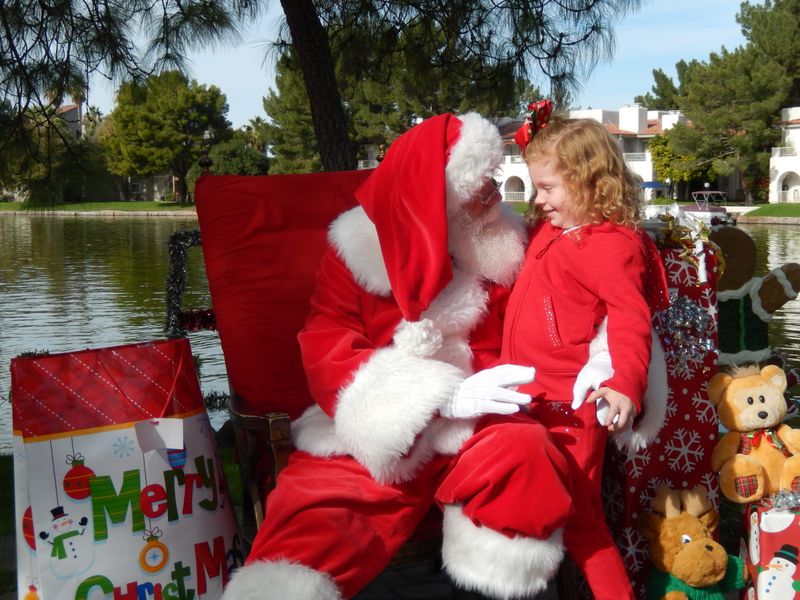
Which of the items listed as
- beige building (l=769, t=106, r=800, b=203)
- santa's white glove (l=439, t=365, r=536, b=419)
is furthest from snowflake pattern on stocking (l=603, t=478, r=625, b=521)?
beige building (l=769, t=106, r=800, b=203)

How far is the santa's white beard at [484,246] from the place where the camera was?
2.61 metres

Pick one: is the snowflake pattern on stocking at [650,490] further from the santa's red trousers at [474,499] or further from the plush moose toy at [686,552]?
the santa's red trousers at [474,499]

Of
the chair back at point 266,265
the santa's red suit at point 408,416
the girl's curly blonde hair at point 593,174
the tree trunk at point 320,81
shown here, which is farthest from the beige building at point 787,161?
the santa's red suit at point 408,416

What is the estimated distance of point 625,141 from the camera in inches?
Result: 1702

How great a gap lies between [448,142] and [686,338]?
94 cm

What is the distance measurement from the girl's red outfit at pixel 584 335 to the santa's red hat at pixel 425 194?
0.90ft

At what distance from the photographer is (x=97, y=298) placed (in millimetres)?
11320

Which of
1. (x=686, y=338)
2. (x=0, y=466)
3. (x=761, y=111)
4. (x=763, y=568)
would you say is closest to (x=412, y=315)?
(x=686, y=338)

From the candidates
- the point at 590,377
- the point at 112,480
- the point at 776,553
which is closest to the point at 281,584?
the point at 112,480

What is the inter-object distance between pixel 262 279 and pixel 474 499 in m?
1.24

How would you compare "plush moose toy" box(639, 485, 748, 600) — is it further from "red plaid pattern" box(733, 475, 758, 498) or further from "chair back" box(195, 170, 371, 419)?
"chair back" box(195, 170, 371, 419)

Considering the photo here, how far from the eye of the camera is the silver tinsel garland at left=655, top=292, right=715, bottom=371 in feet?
8.94

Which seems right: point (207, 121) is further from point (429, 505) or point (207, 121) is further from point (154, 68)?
point (429, 505)

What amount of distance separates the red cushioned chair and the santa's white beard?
694 millimetres
